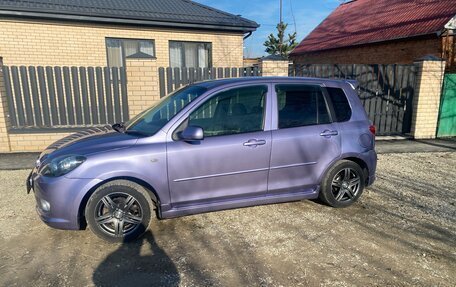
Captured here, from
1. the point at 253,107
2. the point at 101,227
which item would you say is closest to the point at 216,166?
the point at 253,107

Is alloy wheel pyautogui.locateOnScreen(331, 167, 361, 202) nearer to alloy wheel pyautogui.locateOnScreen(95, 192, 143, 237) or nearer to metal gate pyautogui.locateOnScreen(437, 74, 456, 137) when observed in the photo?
alloy wheel pyautogui.locateOnScreen(95, 192, 143, 237)

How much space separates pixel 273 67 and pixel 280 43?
3138 cm

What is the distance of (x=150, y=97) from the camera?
23.7 feet

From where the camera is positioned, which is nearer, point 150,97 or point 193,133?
point 193,133

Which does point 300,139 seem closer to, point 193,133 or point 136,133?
point 193,133

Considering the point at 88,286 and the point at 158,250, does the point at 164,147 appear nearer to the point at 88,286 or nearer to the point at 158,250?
the point at 158,250

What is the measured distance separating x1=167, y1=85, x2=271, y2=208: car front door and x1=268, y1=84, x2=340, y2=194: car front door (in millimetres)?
150

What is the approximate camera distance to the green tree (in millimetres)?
36572

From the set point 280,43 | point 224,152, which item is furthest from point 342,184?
point 280,43

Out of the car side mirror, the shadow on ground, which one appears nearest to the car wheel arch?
the shadow on ground

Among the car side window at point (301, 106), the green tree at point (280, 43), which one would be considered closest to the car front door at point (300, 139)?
the car side window at point (301, 106)

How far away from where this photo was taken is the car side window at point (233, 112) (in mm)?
3478

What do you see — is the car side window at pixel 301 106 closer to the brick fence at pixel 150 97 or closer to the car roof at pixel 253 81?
the car roof at pixel 253 81

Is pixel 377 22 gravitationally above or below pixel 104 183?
above
